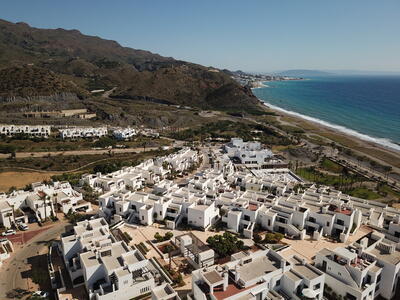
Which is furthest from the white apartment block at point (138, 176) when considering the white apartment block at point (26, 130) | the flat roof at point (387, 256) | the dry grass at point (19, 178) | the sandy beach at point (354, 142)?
the sandy beach at point (354, 142)

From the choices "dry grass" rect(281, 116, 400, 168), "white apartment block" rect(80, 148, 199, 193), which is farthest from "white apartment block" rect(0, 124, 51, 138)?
"dry grass" rect(281, 116, 400, 168)

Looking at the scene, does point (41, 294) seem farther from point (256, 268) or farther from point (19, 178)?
point (19, 178)

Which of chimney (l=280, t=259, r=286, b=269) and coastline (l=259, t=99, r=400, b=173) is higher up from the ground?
chimney (l=280, t=259, r=286, b=269)

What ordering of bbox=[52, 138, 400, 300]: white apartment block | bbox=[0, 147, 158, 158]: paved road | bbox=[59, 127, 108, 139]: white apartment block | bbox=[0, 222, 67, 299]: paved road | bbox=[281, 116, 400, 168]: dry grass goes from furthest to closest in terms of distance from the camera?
1. bbox=[59, 127, 108, 139]: white apartment block
2. bbox=[281, 116, 400, 168]: dry grass
3. bbox=[0, 147, 158, 158]: paved road
4. bbox=[0, 222, 67, 299]: paved road
5. bbox=[52, 138, 400, 300]: white apartment block

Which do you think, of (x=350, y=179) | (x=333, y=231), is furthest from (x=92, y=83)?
(x=333, y=231)

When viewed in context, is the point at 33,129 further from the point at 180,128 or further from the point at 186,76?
the point at 186,76

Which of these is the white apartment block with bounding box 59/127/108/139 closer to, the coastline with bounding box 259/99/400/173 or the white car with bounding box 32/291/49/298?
the white car with bounding box 32/291/49/298
